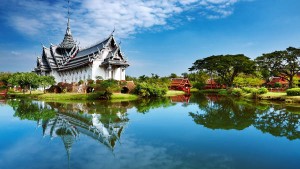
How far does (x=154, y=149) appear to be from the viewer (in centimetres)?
887

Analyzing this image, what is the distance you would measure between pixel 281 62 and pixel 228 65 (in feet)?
32.8

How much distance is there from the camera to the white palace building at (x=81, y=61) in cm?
3553

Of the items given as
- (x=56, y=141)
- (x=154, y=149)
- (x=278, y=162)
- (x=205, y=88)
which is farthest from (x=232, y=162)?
(x=205, y=88)

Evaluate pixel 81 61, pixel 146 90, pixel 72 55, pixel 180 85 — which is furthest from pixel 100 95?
pixel 180 85

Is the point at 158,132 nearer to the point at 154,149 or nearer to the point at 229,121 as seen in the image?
the point at 154,149

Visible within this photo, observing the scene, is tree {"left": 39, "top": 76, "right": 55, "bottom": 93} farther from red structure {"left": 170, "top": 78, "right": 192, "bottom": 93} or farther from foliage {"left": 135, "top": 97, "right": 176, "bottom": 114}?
red structure {"left": 170, "top": 78, "right": 192, "bottom": 93}

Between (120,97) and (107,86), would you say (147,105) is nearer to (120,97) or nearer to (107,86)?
(120,97)

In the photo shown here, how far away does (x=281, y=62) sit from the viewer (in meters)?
43.0

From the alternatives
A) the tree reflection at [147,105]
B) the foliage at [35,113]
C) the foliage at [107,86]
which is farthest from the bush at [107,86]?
the foliage at [35,113]

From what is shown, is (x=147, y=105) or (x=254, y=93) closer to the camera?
(x=147, y=105)

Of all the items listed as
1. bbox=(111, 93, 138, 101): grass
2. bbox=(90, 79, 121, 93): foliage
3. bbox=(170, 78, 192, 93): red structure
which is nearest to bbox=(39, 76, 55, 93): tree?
bbox=(90, 79, 121, 93): foliage

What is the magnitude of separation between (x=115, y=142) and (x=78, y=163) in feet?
8.33

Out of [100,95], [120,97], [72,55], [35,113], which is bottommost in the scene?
[35,113]

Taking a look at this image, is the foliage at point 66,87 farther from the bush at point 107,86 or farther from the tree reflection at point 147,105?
the tree reflection at point 147,105
